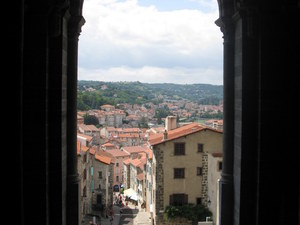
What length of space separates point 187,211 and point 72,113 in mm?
21090

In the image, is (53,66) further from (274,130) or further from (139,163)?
(139,163)

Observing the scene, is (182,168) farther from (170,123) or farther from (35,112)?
(35,112)

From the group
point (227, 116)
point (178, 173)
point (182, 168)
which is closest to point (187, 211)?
point (178, 173)

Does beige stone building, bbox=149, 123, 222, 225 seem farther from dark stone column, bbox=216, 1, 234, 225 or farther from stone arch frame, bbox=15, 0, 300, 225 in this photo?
stone arch frame, bbox=15, 0, 300, 225

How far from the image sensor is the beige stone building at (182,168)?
2680 centimetres

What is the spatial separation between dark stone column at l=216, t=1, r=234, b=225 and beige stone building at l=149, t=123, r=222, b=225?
19723 mm

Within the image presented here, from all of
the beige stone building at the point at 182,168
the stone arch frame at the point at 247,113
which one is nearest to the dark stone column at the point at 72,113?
the stone arch frame at the point at 247,113

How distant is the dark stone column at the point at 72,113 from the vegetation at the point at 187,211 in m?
20.4

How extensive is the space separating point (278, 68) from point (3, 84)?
13.7 ft

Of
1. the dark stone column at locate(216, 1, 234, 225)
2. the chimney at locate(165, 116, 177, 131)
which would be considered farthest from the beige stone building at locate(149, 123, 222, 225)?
the dark stone column at locate(216, 1, 234, 225)

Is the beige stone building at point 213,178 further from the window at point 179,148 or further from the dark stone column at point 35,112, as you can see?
the dark stone column at point 35,112

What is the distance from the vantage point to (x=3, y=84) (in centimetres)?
534

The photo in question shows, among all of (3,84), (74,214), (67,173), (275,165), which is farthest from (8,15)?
(275,165)

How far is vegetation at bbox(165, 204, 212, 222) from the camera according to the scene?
1043 inches
